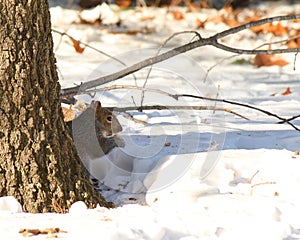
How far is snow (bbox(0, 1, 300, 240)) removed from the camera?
213 centimetres

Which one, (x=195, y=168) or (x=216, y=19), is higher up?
(x=216, y=19)

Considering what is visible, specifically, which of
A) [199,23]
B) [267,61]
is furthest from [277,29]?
[267,61]

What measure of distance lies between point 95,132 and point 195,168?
553mm

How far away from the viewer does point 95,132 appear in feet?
10.4

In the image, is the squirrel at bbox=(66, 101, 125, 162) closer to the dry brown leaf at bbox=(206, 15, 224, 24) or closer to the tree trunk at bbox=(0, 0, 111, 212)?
the tree trunk at bbox=(0, 0, 111, 212)

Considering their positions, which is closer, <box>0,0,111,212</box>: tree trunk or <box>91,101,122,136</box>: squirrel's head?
<box>0,0,111,212</box>: tree trunk

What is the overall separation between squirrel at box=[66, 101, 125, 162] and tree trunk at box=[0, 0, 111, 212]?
0.48m

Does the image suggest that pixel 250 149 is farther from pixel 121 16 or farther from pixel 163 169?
pixel 121 16

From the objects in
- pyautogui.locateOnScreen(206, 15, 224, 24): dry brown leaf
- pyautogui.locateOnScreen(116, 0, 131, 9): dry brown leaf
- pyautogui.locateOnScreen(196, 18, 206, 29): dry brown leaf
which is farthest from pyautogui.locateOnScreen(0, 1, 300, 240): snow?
pyautogui.locateOnScreen(116, 0, 131, 9): dry brown leaf

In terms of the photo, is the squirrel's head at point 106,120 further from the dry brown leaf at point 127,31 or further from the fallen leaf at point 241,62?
the dry brown leaf at point 127,31

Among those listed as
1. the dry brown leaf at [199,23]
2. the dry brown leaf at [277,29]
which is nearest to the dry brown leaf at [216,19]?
the dry brown leaf at [199,23]

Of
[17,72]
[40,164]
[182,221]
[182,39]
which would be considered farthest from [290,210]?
[182,39]

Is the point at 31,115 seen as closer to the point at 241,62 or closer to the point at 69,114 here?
the point at 69,114

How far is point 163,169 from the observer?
2857mm
